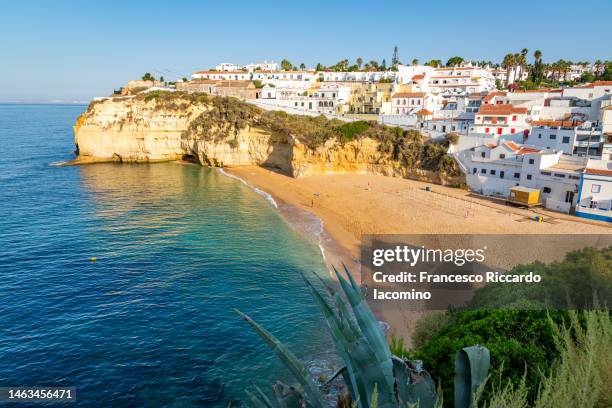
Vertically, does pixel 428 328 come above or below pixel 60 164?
below

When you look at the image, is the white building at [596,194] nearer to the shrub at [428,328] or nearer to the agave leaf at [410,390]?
the shrub at [428,328]

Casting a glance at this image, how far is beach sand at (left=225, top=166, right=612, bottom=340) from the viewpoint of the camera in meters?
26.8

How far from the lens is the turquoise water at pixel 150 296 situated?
576 inches

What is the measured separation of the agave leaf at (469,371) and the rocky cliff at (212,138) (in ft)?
130

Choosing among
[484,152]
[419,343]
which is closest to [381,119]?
[484,152]

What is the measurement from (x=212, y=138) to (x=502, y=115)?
3627cm

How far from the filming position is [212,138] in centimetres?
5516

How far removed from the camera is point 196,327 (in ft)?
57.8

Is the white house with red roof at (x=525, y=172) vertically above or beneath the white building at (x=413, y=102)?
beneath

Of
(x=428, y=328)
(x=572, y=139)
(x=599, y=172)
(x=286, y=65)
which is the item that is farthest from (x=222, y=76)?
(x=428, y=328)

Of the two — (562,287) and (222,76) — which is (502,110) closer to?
(562,287)

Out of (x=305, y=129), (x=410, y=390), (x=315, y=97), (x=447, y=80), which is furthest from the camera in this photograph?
(x=447, y=80)

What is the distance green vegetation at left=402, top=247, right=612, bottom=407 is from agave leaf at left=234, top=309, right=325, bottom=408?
2.27m

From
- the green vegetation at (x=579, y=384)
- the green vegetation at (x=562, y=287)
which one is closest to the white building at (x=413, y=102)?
the green vegetation at (x=562, y=287)
